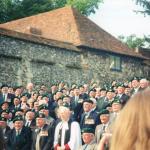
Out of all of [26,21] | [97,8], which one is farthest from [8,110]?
[97,8]

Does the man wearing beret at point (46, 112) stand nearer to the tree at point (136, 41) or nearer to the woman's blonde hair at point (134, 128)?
the woman's blonde hair at point (134, 128)

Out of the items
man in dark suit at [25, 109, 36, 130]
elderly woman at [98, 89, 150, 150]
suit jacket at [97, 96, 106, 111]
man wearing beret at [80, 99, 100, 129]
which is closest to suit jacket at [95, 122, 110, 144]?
man wearing beret at [80, 99, 100, 129]

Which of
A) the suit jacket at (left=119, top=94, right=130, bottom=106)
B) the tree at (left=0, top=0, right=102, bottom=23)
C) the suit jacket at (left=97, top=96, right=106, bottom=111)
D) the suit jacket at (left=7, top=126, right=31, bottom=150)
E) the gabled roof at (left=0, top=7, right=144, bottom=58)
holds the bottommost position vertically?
the suit jacket at (left=7, top=126, right=31, bottom=150)

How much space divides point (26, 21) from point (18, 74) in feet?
44.9

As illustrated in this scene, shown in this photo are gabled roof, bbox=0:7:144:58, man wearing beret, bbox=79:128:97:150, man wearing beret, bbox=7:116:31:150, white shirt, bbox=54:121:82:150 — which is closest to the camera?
man wearing beret, bbox=79:128:97:150

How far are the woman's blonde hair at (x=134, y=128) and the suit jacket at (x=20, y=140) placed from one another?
33.8ft

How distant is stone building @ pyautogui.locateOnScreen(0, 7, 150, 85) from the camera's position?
75.5ft

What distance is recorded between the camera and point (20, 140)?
12219mm

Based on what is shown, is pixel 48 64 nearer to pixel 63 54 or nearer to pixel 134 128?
pixel 63 54

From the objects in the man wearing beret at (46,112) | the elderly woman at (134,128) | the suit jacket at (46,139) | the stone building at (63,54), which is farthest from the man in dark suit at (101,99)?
the elderly woman at (134,128)

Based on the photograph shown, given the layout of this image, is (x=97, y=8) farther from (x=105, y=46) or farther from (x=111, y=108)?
(x=111, y=108)

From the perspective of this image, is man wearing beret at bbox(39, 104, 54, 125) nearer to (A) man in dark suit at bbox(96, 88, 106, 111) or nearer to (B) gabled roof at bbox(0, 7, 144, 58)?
(A) man in dark suit at bbox(96, 88, 106, 111)

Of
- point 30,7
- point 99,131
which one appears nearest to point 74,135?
point 99,131

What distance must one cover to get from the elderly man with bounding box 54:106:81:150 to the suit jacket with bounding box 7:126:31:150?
3.65ft
